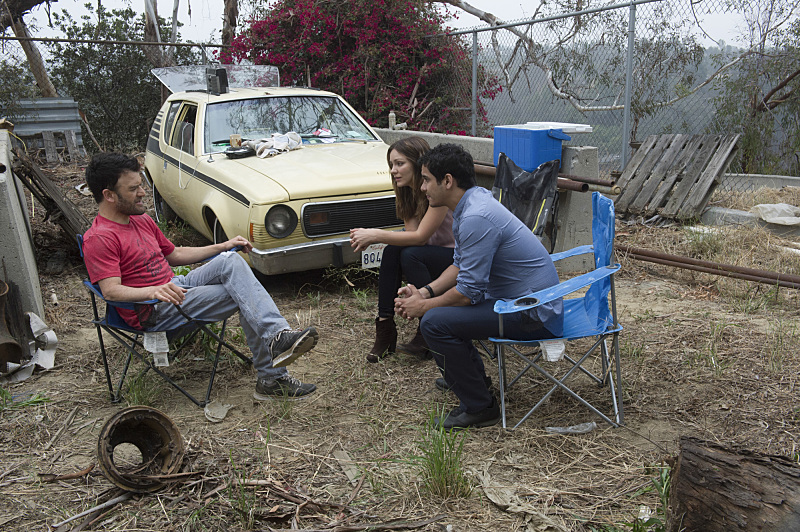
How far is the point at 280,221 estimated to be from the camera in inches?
201

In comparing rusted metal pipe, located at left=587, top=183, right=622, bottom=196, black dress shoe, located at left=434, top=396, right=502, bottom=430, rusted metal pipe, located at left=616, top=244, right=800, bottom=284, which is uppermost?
rusted metal pipe, located at left=587, top=183, right=622, bottom=196

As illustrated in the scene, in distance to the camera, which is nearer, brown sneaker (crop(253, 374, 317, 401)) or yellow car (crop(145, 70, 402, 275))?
brown sneaker (crop(253, 374, 317, 401))

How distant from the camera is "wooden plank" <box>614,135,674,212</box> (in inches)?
302

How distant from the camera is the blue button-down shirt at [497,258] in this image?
3.18 meters

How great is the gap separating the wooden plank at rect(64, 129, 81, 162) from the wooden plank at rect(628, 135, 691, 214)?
9.50 meters

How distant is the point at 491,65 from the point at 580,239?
452 centimetres

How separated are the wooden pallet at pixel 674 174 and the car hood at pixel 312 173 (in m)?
3.23

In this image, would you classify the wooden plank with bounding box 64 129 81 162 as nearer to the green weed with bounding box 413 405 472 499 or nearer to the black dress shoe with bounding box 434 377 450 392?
the black dress shoe with bounding box 434 377 450 392

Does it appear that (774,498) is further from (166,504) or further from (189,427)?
(189,427)

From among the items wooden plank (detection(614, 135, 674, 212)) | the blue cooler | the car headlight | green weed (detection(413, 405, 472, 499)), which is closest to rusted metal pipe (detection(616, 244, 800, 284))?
the blue cooler

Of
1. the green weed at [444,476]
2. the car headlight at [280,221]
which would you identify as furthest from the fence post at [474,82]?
the green weed at [444,476]

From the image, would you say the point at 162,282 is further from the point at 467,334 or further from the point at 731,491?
the point at 731,491

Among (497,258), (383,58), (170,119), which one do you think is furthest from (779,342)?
(383,58)

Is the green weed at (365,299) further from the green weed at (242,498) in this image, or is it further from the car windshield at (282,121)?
the green weed at (242,498)
